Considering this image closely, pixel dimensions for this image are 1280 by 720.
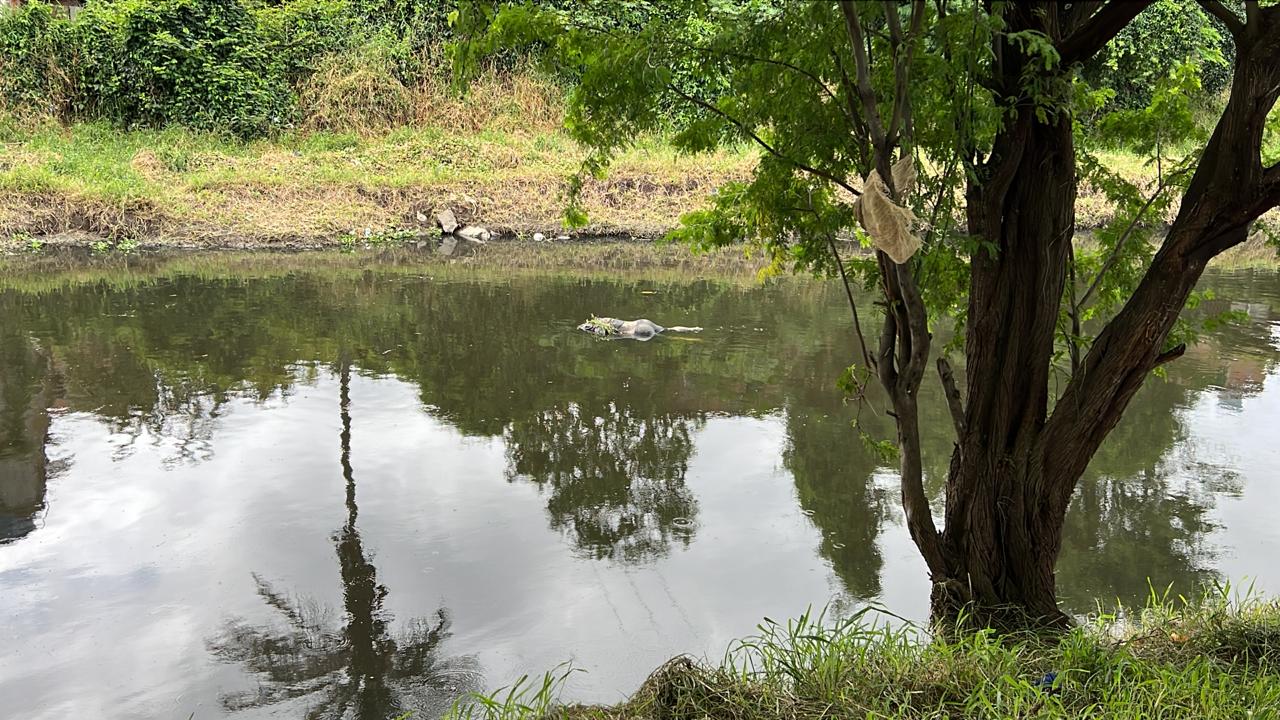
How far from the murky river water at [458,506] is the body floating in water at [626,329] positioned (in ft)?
0.82

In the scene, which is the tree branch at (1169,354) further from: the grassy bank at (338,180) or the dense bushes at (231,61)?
the dense bushes at (231,61)

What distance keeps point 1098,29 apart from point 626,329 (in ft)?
25.7

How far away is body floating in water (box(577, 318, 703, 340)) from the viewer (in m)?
11.1

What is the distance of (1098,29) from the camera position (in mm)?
3564

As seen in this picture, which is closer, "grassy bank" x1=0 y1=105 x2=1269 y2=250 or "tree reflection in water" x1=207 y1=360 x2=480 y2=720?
"tree reflection in water" x1=207 y1=360 x2=480 y2=720

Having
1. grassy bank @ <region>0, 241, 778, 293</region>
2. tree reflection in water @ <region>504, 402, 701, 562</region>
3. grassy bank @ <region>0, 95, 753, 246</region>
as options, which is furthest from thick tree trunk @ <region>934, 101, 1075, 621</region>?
grassy bank @ <region>0, 95, 753, 246</region>

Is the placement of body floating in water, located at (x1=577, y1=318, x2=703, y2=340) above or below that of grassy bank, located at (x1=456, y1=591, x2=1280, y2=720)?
below

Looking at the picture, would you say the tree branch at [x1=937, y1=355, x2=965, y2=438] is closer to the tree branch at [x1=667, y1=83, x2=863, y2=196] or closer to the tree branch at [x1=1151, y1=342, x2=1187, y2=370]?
the tree branch at [x1=1151, y1=342, x2=1187, y2=370]

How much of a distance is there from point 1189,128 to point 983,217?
4.06 feet

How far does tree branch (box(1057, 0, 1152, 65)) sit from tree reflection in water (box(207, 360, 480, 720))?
3.42 m

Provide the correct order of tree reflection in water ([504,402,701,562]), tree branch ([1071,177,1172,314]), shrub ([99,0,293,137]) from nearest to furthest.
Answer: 1. tree branch ([1071,177,1172,314])
2. tree reflection in water ([504,402,701,562])
3. shrub ([99,0,293,137])

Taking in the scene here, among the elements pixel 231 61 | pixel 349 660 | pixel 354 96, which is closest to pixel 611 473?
pixel 349 660

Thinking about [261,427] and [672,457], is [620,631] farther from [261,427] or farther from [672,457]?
[261,427]

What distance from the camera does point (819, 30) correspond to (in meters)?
3.57
